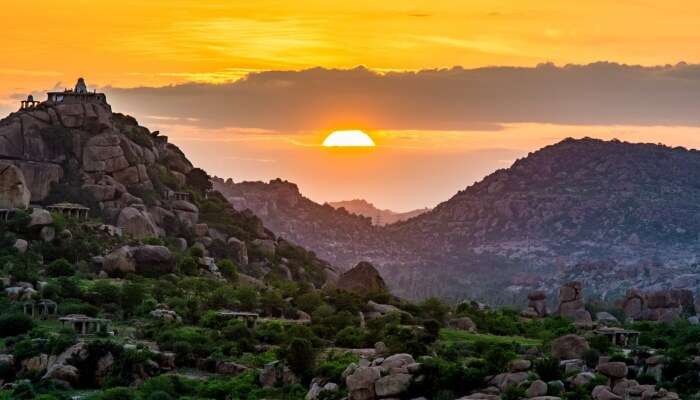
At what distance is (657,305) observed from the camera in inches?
4806

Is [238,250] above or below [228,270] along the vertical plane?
above

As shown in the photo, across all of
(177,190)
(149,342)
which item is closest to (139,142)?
(177,190)

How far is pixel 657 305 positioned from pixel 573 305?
8.84 m

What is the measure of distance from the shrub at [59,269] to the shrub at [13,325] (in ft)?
49.3

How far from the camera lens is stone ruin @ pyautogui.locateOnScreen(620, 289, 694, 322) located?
12044 centimetres

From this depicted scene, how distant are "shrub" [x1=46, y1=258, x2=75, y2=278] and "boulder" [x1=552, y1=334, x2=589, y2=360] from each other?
38.1 meters

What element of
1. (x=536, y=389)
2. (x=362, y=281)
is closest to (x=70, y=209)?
(x=362, y=281)

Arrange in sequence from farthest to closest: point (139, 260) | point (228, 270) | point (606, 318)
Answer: point (228, 270) < point (606, 318) < point (139, 260)

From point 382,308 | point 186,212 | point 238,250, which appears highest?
point 186,212

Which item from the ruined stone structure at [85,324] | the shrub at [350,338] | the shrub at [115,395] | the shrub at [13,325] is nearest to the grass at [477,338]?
the shrub at [350,338]

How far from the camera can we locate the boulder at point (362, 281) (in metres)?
113

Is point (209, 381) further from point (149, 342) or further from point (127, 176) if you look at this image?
point (127, 176)

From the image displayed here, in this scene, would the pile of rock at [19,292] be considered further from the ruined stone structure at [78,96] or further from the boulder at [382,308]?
the ruined stone structure at [78,96]

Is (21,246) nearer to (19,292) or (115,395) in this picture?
(19,292)
